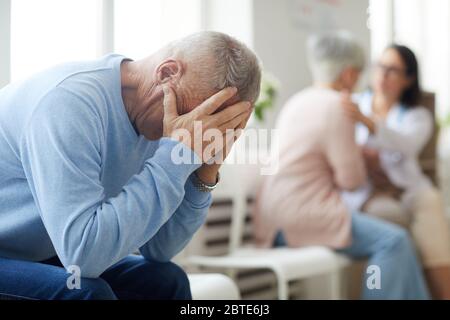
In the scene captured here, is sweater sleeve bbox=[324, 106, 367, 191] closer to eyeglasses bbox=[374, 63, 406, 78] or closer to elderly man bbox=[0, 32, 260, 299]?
eyeglasses bbox=[374, 63, 406, 78]

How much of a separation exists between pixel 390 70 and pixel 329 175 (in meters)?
0.31

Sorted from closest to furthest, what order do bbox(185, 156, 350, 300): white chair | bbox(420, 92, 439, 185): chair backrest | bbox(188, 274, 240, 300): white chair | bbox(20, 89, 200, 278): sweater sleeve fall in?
bbox(20, 89, 200, 278): sweater sleeve < bbox(188, 274, 240, 300): white chair < bbox(185, 156, 350, 300): white chair < bbox(420, 92, 439, 185): chair backrest

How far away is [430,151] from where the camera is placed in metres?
1.55

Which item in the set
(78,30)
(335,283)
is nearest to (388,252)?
(335,283)

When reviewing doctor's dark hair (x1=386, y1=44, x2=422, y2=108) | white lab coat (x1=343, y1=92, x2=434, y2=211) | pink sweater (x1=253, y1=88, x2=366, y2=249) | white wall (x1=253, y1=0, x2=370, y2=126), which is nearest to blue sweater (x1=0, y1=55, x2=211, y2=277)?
white wall (x1=253, y1=0, x2=370, y2=126)

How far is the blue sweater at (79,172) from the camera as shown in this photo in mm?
657

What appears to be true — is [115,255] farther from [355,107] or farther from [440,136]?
[440,136]

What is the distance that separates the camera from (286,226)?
1.41m

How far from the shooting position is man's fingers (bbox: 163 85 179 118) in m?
0.76

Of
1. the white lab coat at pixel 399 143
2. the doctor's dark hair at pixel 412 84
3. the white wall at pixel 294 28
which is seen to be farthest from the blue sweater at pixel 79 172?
the doctor's dark hair at pixel 412 84

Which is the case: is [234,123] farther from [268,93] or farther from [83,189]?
[268,93]
